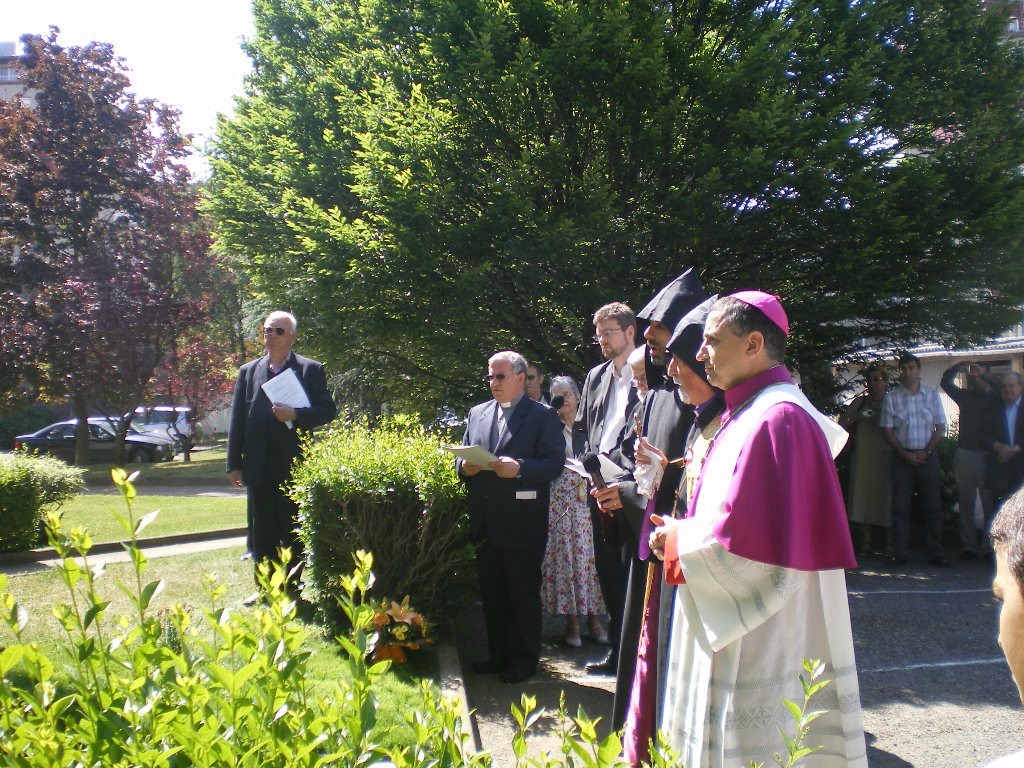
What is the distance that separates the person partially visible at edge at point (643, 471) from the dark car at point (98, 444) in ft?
89.4

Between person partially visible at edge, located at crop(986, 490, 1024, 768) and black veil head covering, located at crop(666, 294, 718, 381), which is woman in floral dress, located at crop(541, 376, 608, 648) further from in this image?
person partially visible at edge, located at crop(986, 490, 1024, 768)

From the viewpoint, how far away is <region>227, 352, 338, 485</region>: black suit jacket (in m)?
6.94

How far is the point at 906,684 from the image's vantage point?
588cm

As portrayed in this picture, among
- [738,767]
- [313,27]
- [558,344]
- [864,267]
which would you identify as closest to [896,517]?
[864,267]

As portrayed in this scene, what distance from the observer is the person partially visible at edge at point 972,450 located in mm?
10070

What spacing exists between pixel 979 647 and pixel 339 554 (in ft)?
15.3

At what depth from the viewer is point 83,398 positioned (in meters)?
25.0

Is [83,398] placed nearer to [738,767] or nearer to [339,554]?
[339,554]

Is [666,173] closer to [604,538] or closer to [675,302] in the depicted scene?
[604,538]

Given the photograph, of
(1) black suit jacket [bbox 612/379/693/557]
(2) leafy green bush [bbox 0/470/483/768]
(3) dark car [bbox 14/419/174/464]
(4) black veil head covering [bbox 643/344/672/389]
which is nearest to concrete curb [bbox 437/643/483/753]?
(1) black suit jacket [bbox 612/379/693/557]

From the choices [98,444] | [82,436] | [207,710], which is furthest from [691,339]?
[98,444]

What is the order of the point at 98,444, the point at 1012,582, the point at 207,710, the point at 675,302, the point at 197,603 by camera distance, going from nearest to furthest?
the point at 1012,582 → the point at 207,710 → the point at 675,302 → the point at 197,603 → the point at 98,444

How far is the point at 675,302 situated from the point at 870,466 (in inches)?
280

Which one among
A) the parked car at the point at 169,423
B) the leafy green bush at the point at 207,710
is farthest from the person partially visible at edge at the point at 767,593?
the parked car at the point at 169,423
